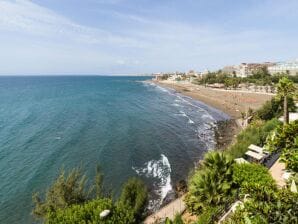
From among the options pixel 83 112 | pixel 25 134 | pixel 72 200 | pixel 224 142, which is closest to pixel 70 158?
pixel 25 134

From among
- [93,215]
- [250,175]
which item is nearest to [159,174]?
[250,175]

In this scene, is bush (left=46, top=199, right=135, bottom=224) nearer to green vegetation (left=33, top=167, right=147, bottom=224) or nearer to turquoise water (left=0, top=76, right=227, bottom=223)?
green vegetation (left=33, top=167, right=147, bottom=224)

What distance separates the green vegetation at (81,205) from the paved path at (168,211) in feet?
8.28

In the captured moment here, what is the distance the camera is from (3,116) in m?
68.8

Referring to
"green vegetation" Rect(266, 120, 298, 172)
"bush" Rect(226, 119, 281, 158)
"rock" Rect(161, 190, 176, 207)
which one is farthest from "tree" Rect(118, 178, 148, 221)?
"bush" Rect(226, 119, 281, 158)

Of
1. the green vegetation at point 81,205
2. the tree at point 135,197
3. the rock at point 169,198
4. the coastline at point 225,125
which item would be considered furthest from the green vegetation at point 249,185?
the rock at point 169,198

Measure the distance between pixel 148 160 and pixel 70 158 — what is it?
1103 cm

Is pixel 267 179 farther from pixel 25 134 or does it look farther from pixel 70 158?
pixel 25 134

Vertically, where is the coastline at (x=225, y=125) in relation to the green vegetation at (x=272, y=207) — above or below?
below

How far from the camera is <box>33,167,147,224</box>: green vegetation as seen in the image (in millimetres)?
13680

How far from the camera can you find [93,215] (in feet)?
45.0

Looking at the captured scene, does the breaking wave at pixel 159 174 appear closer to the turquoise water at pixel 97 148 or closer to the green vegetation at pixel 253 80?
the turquoise water at pixel 97 148

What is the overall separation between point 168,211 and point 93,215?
11.6m

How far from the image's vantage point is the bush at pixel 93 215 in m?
13.3
